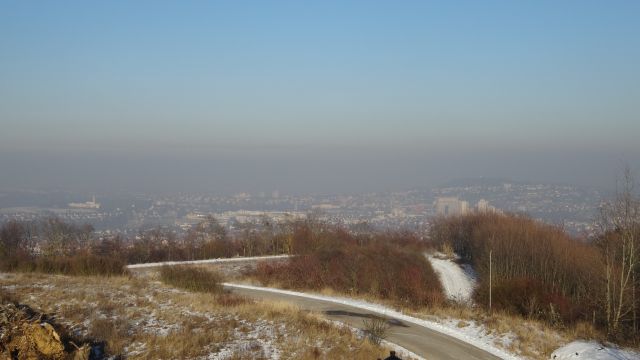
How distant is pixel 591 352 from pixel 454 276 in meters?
29.5

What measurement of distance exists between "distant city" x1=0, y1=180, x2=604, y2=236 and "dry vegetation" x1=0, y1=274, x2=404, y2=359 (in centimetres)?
6211

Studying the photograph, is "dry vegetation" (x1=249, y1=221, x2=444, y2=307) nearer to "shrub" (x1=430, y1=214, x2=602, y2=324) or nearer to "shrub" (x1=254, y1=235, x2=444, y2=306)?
"shrub" (x1=254, y1=235, x2=444, y2=306)

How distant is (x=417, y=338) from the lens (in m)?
21.1

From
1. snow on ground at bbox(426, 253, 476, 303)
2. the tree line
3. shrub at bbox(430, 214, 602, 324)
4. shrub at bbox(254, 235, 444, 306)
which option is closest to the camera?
the tree line

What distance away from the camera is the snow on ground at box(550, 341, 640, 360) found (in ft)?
61.3

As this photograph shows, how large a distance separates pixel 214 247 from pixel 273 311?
36.7m

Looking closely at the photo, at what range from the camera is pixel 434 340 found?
68.8 feet

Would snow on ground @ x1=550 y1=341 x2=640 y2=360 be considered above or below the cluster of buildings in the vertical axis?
above

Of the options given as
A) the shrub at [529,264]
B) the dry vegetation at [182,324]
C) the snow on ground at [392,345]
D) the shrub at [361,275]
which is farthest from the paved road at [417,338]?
the shrub at [529,264]

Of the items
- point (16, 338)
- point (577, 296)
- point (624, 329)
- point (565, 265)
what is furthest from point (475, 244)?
point (16, 338)

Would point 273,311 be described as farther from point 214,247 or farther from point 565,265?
point 214,247

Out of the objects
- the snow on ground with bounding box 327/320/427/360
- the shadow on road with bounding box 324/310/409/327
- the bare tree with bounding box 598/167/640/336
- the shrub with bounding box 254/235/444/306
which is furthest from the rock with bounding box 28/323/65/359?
the bare tree with bounding box 598/167/640/336

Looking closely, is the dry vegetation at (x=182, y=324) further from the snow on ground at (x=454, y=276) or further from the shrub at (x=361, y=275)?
the snow on ground at (x=454, y=276)

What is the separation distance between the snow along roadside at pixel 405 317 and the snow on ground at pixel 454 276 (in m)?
12.2
